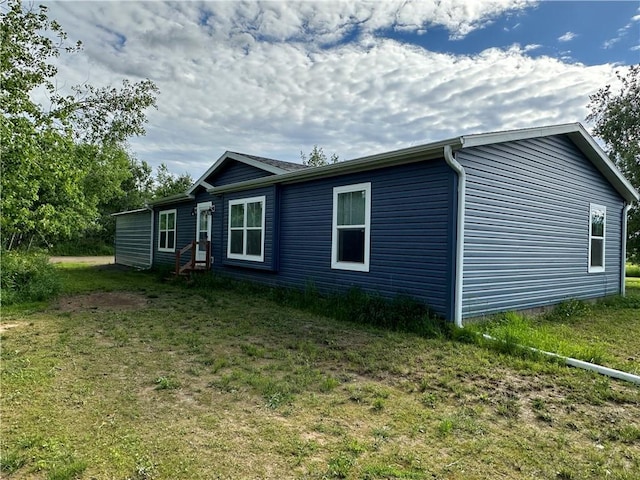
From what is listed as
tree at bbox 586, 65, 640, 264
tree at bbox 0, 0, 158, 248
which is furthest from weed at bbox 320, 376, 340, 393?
tree at bbox 586, 65, 640, 264

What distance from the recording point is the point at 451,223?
5793 millimetres

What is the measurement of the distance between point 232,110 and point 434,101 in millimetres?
7347

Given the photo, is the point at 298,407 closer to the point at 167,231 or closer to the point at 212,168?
the point at 212,168

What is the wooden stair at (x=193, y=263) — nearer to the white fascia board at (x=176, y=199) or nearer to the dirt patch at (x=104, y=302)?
the white fascia board at (x=176, y=199)

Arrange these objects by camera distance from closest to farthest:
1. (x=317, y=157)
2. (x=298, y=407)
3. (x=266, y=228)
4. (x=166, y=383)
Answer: (x=298, y=407), (x=166, y=383), (x=266, y=228), (x=317, y=157)

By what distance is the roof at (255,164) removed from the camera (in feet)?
31.8

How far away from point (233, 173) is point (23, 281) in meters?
5.71

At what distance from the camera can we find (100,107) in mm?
12781

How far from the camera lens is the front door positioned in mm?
12039

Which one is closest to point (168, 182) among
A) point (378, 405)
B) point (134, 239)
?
point (134, 239)

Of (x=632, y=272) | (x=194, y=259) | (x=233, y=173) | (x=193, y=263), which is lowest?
(x=632, y=272)

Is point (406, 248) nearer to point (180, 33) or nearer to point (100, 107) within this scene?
point (180, 33)

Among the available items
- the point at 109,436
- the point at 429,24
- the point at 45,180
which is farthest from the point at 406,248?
the point at 45,180

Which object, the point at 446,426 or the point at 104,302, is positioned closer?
the point at 446,426
